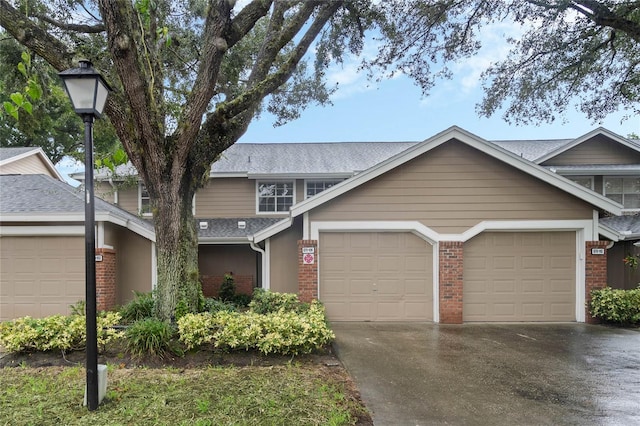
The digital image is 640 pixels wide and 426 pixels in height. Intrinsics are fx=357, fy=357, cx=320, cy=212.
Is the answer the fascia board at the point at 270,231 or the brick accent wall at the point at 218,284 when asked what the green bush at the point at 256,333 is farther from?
the brick accent wall at the point at 218,284

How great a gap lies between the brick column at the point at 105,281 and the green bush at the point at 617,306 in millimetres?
12152

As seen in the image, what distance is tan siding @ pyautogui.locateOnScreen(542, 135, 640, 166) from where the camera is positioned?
13047mm

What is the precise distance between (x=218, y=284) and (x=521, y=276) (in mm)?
9739

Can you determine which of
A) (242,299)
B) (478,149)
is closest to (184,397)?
(242,299)

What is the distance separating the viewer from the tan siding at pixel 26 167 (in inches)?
537

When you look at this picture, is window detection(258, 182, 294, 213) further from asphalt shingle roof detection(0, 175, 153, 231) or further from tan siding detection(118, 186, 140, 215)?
tan siding detection(118, 186, 140, 215)

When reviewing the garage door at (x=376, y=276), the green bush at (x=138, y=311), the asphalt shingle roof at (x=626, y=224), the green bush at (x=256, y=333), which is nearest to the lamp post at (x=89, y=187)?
the green bush at (x=256, y=333)

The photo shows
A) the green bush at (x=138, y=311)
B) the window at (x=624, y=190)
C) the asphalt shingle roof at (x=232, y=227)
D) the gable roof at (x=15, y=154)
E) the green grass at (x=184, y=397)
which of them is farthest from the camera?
the gable roof at (x=15, y=154)

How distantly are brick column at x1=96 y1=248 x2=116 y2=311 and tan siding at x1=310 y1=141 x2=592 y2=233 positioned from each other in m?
5.34

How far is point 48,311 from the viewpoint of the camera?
8.87m

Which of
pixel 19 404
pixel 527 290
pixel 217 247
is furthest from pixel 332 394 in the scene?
pixel 217 247

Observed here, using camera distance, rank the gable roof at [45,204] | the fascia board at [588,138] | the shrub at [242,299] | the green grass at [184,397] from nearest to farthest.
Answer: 1. the green grass at [184,397]
2. the gable roof at [45,204]
3. the shrub at [242,299]
4. the fascia board at [588,138]

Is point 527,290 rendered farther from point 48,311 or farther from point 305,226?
point 48,311

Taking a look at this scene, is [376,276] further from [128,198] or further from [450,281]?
[128,198]
